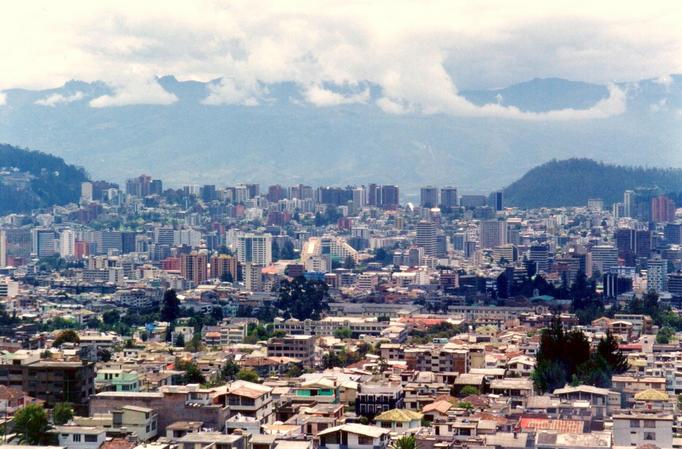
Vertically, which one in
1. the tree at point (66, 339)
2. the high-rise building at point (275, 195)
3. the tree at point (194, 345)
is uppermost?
the high-rise building at point (275, 195)

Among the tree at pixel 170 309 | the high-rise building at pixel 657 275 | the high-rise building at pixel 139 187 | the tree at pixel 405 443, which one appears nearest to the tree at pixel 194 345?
the tree at pixel 170 309

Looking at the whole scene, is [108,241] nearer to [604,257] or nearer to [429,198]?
[429,198]

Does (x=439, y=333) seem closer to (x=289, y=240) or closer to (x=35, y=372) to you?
(x=35, y=372)

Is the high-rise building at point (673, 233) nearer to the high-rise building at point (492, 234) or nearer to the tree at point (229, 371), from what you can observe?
the high-rise building at point (492, 234)

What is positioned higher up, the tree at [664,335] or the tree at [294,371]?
the tree at [664,335]

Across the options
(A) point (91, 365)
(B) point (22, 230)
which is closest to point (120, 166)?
A: (B) point (22, 230)

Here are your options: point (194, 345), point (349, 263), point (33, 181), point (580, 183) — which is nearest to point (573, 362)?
point (194, 345)
